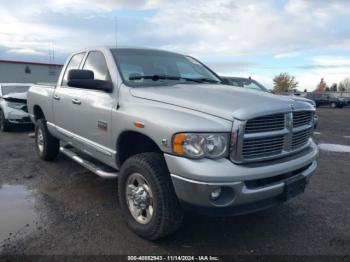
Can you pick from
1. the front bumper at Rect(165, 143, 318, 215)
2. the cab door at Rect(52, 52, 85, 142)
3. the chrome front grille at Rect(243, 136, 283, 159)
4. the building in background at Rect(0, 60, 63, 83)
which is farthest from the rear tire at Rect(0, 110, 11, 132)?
the building in background at Rect(0, 60, 63, 83)

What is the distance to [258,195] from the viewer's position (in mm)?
3023

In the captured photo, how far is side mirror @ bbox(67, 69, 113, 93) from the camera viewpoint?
388 centimetres

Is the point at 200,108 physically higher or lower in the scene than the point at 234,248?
higher

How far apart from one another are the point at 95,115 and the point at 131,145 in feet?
Result: 2.18

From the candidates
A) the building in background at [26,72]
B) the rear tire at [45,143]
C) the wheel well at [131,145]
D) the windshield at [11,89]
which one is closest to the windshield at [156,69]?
the wheel well at [131,145]

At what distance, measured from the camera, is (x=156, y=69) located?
4391 millimetres

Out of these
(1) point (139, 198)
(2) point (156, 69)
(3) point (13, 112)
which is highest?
(2) point (156, 69)

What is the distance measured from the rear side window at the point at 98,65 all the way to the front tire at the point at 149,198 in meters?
1.30

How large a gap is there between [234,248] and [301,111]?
1.52m

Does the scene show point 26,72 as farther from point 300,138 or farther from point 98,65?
point 300,138

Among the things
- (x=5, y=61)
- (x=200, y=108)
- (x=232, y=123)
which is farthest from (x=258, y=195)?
(x=5, y=61)

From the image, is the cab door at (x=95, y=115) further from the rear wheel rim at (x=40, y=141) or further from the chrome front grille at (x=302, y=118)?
the chrome front grille at (x=302, y=118)

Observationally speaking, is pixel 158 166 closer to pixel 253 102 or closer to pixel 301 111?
pixel 253 102

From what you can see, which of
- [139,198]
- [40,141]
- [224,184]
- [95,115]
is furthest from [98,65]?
[40,141]
